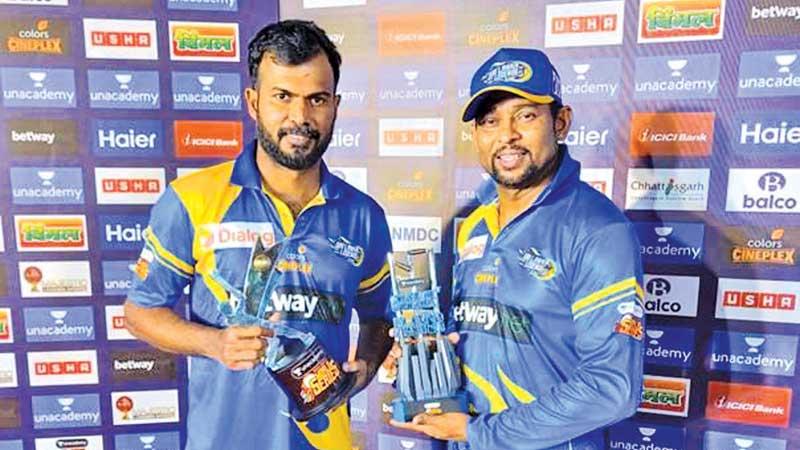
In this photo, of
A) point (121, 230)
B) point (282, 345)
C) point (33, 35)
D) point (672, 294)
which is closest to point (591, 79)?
point (672, 294)

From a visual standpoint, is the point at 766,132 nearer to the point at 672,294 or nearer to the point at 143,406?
the point at 672,294

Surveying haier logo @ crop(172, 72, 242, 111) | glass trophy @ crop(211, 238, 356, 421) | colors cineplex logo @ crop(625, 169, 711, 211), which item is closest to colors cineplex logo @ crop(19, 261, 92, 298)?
haier logo @ crop(172, 72, 242, 111)

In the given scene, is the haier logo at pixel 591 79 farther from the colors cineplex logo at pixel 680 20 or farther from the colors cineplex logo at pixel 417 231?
the colors cineplex logo at pixel 417 231

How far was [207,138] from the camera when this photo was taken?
2.06 m

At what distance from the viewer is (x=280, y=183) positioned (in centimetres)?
139

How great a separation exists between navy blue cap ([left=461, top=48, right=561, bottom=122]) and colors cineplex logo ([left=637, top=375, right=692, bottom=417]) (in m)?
1.23

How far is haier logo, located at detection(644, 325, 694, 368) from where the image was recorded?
190 cm

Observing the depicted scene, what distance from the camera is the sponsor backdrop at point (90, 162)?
197 cm

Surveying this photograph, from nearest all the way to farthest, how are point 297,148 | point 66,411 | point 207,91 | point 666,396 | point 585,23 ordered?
point 297,148, point 585,23, point 666,396, point 207,91, point 66,411

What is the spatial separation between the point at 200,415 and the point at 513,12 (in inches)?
62.5

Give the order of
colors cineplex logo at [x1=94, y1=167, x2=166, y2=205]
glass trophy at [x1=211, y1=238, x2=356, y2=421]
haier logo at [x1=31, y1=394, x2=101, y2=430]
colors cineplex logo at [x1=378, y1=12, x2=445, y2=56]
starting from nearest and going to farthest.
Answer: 1. glass trophy at [x1=211, y1=238, x2=356, y2=421]
2. colors cineplex logo at [x1=378, y1=12, x2=445, y2=56]
3. colors cineplex logo at [x1=94, y1=167, x2=166, y2=205]
4. haier logo at [x1=31, y1=394, x2=101, y2=430]

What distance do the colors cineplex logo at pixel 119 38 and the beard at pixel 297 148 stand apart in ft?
3.15

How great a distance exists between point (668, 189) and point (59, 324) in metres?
2.28

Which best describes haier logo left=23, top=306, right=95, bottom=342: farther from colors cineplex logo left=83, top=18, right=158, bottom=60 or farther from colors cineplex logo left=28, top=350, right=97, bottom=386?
colors cineplex logo left=83, top=18, right=158, bottom=60
